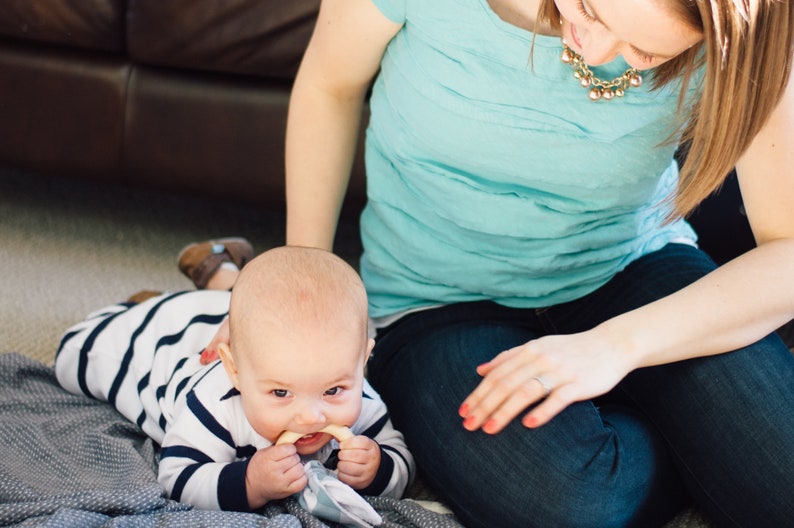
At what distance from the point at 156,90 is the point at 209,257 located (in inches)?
10.7

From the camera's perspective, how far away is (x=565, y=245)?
957mm

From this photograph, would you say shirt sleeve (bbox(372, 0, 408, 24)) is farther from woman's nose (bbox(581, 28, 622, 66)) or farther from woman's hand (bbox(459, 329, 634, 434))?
woman's hand (bbox(459, 329, 634, 434))

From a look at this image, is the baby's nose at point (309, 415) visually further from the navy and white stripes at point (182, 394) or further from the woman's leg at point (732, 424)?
the woman's leg at point (732, 424)

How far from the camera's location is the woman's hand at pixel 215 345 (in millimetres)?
944

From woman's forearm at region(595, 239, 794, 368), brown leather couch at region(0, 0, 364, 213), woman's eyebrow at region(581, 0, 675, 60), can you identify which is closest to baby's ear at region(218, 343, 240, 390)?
woman's forearm at region(595, 239, 794, 368)

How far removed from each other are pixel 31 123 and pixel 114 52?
161mm

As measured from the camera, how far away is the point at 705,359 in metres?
0.89

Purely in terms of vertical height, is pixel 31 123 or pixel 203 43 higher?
pixel 203 43

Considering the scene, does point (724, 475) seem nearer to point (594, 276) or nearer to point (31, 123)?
point (594, 276)

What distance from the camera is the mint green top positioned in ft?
2.94

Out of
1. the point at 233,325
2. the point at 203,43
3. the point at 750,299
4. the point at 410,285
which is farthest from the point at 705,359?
the point at 203,43

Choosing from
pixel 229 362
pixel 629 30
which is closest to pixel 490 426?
pixel 229 362

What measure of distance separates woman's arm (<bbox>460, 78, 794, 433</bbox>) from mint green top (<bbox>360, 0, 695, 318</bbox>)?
0.10 meters

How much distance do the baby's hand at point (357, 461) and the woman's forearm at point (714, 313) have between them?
0.23 m
